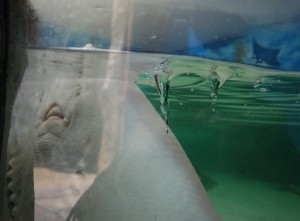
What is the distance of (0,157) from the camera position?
4.85 ft

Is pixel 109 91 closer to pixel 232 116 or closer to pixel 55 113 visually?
pixel 55 113

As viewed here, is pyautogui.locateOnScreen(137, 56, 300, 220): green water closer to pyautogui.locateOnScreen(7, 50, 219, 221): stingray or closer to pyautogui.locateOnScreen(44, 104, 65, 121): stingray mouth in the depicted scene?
pyautogui.locateOnScreen(7, 50, 219, 221): stingray

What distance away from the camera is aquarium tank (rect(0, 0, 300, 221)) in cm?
160

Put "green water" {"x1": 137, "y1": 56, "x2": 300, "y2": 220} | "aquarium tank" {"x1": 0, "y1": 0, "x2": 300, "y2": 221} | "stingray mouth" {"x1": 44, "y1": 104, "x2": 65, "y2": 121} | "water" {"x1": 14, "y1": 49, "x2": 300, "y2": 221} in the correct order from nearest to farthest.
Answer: "aquarium tank" {"x1": 0, "y1": 0, "x2": 300, "y2": 221}, "water" {"x1": 14, "y1": 49, "x2": 300, "y2": 221}, "stingray mouth" {"x1": 44, "y1": 104, "x2": 65, "y2": 121}, "green water" {"x1": 137, "y1": 56, "x2": 300, "y2": 220}

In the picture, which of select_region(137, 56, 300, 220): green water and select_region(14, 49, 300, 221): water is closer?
select_region(14, 49, 300, 221): water

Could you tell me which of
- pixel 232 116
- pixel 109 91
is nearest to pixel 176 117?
pixel 232 116

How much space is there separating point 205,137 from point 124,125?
1.73 metres

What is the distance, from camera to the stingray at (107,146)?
1.65 m

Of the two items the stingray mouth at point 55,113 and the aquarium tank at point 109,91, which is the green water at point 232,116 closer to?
the aquarium tank at point 109,91

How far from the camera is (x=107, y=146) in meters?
1.79

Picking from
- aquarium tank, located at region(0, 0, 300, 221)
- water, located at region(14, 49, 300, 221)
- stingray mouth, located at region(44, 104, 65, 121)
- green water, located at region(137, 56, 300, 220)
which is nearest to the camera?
aquarium tank, located at region(0, 0, 300, 221)

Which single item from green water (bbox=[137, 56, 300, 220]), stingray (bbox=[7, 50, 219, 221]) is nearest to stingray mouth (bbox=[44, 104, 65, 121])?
stingray (bbox=[7, 50, 219, 221])

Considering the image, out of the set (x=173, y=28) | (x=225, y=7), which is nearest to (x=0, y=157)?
(x=173, y=28)

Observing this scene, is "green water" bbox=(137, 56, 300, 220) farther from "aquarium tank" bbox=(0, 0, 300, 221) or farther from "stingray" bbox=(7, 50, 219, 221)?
"stingray" bbox=(7, 50, 219, 221)
